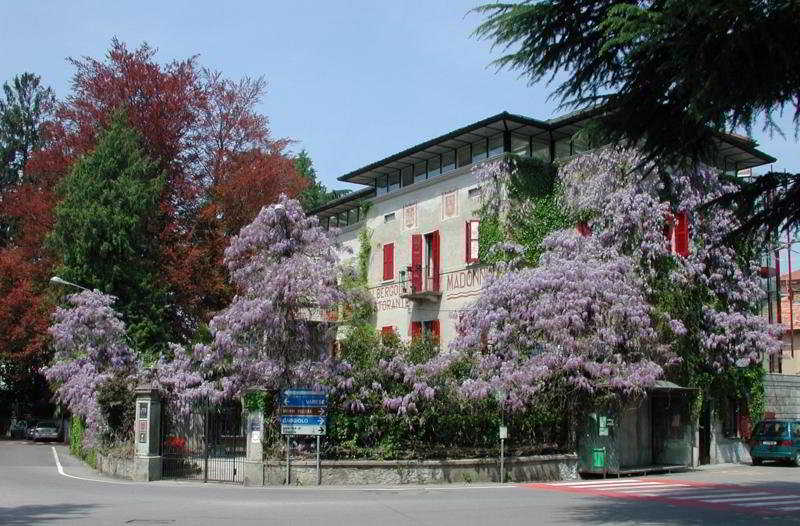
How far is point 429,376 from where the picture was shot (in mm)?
23031

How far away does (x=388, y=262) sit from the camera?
122ft

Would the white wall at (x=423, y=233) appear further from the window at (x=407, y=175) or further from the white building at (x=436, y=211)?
the window at (x=407, y=175)

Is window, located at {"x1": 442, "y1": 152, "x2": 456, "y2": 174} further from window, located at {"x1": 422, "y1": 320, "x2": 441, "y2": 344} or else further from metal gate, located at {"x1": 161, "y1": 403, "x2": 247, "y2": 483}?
metal gate, located at {"x1": 161, "y1": 403, "x2": 247, "y2": 483}

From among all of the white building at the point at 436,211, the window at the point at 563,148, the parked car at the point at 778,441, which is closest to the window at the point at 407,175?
the white building at the point at 436,211

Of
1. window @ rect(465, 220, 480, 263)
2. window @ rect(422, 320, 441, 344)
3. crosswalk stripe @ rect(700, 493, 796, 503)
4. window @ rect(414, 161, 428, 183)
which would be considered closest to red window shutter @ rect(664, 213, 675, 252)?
window @ rect(465, 220, 480, 263)

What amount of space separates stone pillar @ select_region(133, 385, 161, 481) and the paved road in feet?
2.23

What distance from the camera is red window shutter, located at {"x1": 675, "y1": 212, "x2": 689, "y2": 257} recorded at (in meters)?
28.9

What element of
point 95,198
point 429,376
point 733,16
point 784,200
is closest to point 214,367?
point 429,376

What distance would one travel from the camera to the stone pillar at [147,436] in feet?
76.0

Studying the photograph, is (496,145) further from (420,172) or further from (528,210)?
(420,172)


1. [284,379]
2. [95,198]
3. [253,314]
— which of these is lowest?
[284,379]

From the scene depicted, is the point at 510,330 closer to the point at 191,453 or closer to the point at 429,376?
the point at 429,376

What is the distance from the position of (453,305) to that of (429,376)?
10.4 m

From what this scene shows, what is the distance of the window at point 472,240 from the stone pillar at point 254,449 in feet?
40.0
